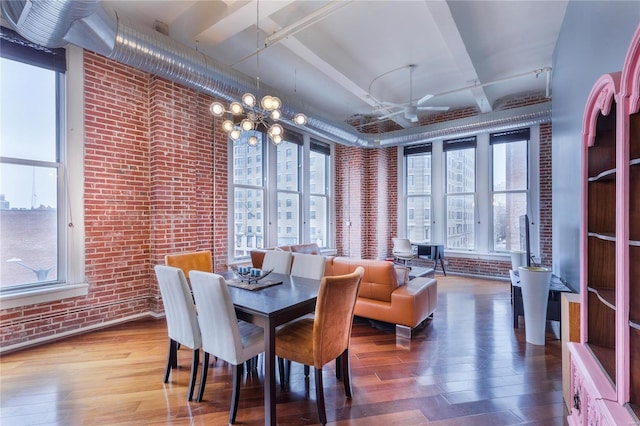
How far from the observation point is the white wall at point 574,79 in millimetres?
1960

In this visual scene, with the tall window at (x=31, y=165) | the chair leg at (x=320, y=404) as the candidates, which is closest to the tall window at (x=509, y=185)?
the chair leg at (x=320, y=404)

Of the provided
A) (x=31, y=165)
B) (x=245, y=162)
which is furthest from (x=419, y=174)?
(x=31, y=165)

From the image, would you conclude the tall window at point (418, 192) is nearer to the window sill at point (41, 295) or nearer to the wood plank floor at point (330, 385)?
the wood plank floor at point (330, 385)

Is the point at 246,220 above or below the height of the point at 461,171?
below

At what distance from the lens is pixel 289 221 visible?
20.7 feet

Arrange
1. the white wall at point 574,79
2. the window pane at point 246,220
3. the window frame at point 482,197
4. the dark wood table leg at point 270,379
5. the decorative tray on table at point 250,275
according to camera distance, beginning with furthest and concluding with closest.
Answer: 1. the window frame at point 482,197
2. the window pane at point 246,220
3. the decorative tray on table at point 250,275
4. the white wall at point 574,79
5. the dark wood table leg at point 270,379

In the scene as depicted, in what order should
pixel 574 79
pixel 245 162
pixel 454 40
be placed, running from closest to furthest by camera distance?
pixel 574 79 → pixel 454 40 → pixel 245 162

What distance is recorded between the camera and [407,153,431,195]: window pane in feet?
23.5

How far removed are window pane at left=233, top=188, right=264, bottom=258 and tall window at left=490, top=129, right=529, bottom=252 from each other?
5.00 m

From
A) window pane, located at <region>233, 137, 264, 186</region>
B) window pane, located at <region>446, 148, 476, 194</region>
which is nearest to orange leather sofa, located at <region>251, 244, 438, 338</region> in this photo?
window pane, located at <region>233, 137, 264, 186</region>

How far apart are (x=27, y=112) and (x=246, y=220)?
309cm

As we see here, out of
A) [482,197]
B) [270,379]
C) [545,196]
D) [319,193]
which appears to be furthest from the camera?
[319,193]

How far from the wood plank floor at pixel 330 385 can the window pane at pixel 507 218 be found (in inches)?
126

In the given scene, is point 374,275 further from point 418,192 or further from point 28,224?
point 418,192
